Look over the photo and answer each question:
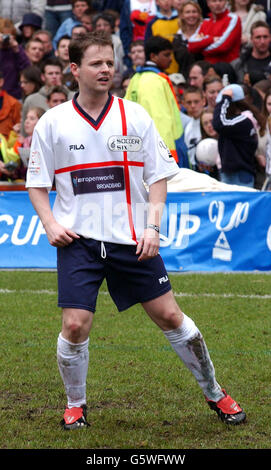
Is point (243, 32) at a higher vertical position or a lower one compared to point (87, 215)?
lower

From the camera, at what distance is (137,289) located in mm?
4863

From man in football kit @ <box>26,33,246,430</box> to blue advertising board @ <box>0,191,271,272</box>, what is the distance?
5395 millimetres

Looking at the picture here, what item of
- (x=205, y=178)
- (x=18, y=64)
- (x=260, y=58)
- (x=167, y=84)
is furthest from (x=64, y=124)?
Answer: (x=18, y=64)

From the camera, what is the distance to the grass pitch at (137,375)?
189 inches

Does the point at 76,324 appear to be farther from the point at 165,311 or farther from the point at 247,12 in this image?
the point at 247,12

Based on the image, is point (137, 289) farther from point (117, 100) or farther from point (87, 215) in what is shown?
point (117, 100)

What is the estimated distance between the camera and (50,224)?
4762 mm

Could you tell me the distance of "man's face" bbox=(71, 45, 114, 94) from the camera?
4.74 metres

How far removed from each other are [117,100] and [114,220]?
68cm

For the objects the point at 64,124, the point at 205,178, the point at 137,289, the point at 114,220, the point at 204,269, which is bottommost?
the point at 204,269

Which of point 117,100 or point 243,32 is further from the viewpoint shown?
point 243,32

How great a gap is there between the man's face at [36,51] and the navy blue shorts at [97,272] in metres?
11.6

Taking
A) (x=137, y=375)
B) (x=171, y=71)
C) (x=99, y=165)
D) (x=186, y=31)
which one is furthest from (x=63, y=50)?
(x=99, y=165)

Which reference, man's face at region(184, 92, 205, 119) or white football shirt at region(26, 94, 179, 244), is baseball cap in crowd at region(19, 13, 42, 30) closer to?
man's face at region(184, 92, 205, 119)
